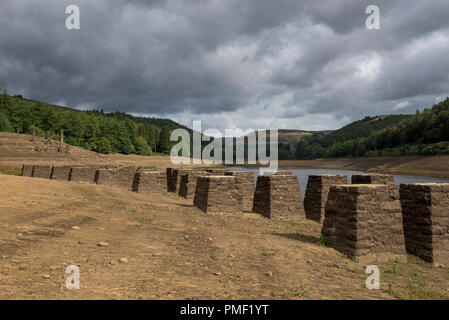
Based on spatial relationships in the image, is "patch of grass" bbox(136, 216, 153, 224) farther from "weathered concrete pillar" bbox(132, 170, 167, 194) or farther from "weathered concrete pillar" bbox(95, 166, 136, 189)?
"weathered concrete pillar" bbox(95, 166, 136, 189)

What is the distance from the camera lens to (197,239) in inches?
352

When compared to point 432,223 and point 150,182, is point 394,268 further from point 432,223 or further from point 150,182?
point 150,182

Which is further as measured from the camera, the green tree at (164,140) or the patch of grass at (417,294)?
the green tree at (164,140)

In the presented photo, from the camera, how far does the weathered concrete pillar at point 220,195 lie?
13.9m

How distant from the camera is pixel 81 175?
22.0 m

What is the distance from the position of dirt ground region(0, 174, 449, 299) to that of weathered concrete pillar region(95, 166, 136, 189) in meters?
9.14

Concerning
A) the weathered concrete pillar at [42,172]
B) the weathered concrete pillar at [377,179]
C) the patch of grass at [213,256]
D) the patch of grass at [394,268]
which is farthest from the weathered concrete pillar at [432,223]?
the weathered concrete pillar at [42,172]

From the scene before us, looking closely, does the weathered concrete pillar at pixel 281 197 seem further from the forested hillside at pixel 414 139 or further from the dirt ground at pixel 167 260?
the forested hillside at pixel 414 139

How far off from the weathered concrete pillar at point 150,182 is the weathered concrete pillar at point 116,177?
8.24 feet

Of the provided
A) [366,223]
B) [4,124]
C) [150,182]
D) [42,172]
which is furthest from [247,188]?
[4,124]

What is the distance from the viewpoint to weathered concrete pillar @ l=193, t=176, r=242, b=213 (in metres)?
13.9

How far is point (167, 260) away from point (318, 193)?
10.4 m
